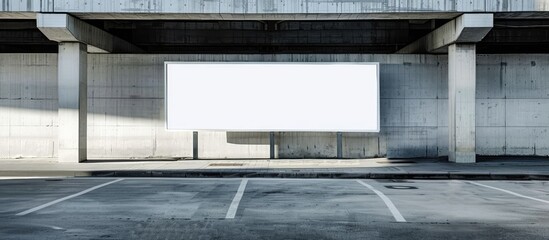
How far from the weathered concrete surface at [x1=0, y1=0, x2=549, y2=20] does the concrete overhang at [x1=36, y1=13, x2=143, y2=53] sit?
10.7 inches

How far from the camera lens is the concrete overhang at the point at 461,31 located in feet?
62.7

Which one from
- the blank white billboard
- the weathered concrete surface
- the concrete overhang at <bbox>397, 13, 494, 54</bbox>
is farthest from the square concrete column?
the concrete overhang at <bbox>397, 13, 494, 54</bbox>

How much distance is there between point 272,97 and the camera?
70.0 feet

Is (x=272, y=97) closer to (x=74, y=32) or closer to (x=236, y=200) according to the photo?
(x=74, y=32)

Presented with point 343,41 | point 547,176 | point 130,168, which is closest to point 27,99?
point 130,168

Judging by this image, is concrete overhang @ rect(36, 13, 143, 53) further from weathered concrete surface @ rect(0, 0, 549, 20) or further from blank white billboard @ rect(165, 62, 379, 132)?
blank white billboard @ rect(165, 62, 379, 132)

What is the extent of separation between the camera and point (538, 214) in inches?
378

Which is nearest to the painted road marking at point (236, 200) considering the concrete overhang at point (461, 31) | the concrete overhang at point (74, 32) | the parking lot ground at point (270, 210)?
the parking lot ground at point (270, 210)

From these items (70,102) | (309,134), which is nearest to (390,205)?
(309,134)

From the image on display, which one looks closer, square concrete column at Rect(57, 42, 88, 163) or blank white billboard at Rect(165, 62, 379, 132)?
square concrete column at Rect(57, 42, 88, 163)

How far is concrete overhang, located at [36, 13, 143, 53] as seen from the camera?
1892cm

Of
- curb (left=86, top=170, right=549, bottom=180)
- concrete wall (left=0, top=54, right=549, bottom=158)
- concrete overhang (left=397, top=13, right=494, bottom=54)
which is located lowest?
curb (left=86, top=170, right=549, bottom=180)

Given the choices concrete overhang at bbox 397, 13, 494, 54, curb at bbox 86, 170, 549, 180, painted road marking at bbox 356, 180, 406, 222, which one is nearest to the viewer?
painted road marking at bbox 356, 180, 406, 222

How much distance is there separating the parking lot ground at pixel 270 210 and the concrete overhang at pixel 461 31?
601 cm
